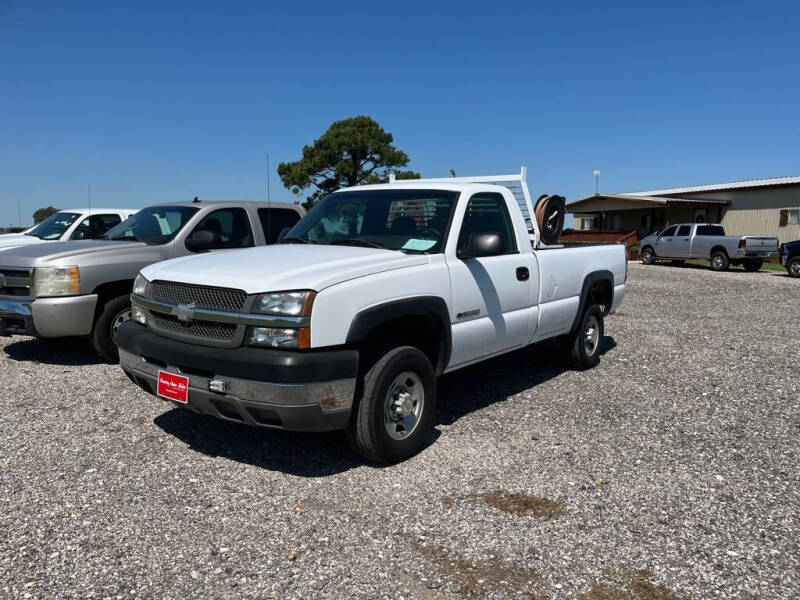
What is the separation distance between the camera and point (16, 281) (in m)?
6.54

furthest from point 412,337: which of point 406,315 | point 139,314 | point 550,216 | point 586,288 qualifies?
point 550,216

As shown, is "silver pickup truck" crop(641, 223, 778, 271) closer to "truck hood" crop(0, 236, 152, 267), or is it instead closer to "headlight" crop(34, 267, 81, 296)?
"truck hood" crop(0, 236, 152, 267)

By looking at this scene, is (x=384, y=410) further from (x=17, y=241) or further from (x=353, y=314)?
(x=17, y=241)

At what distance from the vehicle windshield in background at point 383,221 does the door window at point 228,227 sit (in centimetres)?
224

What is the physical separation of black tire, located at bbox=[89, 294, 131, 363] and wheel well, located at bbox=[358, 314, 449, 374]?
3.68m

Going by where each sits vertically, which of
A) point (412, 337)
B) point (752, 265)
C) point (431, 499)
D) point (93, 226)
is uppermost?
point (93, 226)

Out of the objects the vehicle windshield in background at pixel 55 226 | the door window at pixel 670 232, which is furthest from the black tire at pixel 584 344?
the door window at pixel 670 232

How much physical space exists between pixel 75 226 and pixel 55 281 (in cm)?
487

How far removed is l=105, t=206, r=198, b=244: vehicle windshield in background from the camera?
24.1 ft

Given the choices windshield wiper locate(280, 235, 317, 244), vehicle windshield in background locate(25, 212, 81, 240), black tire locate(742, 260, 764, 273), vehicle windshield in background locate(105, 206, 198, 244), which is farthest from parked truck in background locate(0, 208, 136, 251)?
black tire locate(742, 260, 764, 273)

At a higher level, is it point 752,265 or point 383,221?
point 383,221

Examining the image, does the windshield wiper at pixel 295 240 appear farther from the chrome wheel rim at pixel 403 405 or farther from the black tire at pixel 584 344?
the black tire at pixel 584 344

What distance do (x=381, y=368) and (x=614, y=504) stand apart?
1.61 m

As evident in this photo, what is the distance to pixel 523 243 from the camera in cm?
556
